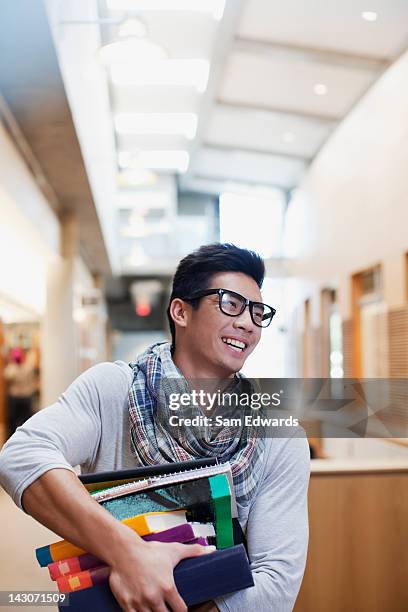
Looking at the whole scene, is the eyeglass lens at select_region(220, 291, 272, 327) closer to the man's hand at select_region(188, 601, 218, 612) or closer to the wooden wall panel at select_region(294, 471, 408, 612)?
the man's hand at select_region(188, 601, 218, 612)

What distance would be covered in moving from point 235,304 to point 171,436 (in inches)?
9.5

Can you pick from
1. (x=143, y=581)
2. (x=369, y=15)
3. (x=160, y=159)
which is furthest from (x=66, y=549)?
(x=369, y=15)

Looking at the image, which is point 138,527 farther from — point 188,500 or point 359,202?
point 359,202

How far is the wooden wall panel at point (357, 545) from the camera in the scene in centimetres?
192

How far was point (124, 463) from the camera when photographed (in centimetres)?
107

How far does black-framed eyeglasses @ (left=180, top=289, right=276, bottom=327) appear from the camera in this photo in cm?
113

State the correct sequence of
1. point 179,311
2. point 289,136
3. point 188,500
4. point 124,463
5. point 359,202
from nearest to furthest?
point 188,500
point 124,463
point 179,311
point 289,136
point 359,202

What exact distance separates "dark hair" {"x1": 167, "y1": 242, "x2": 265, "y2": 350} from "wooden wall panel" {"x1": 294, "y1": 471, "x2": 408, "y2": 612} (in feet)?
3.31

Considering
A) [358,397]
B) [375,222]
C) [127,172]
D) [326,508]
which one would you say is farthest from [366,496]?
[127,172]

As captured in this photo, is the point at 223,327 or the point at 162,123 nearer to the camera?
the point at 223,327

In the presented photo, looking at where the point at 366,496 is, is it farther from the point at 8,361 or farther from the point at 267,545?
the point at 8,361

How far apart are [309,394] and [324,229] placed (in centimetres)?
97

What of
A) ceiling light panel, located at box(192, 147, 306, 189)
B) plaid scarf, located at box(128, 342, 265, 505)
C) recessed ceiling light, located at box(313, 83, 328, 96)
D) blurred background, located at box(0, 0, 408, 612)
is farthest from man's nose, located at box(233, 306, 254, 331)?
recessed ceiling light, located at box(313, 83, 328, 96)

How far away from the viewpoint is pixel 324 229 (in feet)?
7.41
